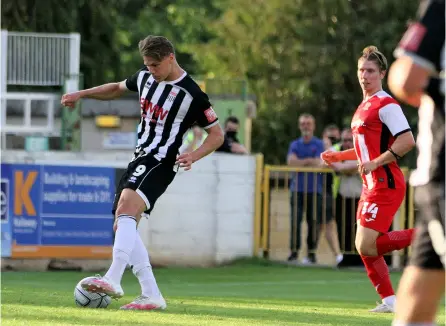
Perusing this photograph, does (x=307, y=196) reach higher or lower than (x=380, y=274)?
higher

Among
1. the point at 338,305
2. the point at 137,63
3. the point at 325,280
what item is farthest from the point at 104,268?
the point at 137,63

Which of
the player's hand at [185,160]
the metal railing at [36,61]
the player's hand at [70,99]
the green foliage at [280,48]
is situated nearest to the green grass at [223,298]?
the player's hand at [185,160]

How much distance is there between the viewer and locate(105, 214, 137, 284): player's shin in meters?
9.14

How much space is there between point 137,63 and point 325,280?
30.6 meters

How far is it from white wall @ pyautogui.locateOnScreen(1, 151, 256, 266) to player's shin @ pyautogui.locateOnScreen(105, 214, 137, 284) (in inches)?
299

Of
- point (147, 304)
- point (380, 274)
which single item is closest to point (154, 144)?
point (147, 304)

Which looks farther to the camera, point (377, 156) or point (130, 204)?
point (377, 156)

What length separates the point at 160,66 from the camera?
9422 millimetres

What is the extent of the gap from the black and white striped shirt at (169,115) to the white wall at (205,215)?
735 cm

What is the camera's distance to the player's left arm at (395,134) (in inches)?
382

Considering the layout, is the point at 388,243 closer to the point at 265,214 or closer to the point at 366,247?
the point at 366,247

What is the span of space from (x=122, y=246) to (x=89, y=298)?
452 millimetres

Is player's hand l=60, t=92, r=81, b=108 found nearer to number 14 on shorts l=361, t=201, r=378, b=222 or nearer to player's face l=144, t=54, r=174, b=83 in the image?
player's face l=144, t=54, r=174, b=83

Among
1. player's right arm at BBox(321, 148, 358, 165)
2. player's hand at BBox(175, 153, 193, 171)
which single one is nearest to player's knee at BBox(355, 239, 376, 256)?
player's right arm at BBox(321, 148, 358, 165)
